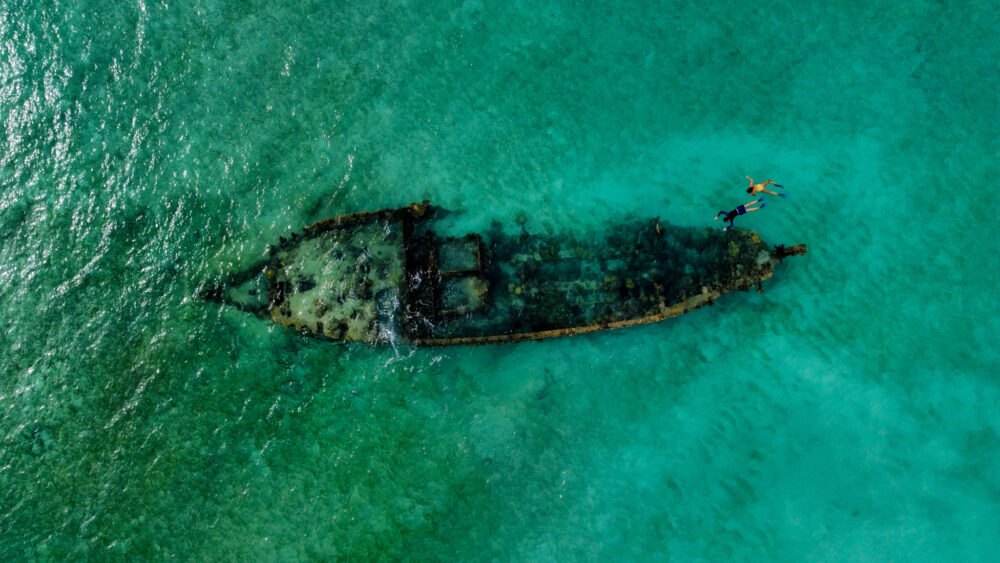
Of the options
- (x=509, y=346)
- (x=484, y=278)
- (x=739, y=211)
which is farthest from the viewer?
(x=509, y=346)

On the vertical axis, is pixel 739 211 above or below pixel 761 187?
below

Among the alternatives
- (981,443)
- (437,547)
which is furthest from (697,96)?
(437,547)

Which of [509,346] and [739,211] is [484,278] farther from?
[739,211]

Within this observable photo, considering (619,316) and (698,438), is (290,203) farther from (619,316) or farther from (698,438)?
(698,438)

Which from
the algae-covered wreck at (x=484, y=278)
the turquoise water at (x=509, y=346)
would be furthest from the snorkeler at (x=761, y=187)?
the algae-covered wreck at (x=484, y=278)

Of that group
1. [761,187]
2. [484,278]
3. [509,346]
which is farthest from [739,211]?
[509,346]

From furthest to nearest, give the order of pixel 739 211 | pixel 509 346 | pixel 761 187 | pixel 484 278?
1. pixel 509 346
2. pixel 484 278
3. pixel 761 187
4. pixel 739 211

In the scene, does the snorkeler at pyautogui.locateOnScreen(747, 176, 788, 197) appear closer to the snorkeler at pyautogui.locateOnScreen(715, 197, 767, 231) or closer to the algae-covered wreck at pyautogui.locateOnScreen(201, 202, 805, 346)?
the snorkeler at pyautogui.locateOnScreen(715, 197, 767, 231)

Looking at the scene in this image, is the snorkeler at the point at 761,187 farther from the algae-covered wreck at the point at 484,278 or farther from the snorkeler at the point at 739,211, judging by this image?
the algae-covered wreck at the point at 484,278
